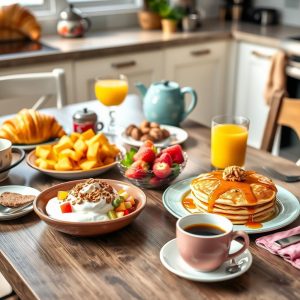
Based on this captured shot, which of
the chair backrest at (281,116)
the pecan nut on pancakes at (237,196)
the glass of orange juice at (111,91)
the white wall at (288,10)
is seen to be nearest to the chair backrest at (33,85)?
the glass of orange juice at (111,91)

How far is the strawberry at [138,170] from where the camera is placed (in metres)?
1.33

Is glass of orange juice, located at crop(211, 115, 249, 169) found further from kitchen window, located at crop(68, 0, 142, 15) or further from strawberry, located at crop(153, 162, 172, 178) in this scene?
kitchen window, located at crop(68, 0, 142, 15)

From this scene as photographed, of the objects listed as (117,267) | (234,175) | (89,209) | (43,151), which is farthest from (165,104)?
(117,267)

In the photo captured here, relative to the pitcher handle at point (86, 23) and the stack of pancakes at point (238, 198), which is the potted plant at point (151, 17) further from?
the stack of pancakes at point (238, 198)

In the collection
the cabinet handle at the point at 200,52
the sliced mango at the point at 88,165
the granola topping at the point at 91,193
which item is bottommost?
the cabinet handle at the point at 200,52

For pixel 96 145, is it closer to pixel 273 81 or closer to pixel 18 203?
pixel 18 203

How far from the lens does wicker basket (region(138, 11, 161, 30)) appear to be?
3.44 metres

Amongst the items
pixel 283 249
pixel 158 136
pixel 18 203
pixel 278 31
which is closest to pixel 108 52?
pixel 278 31

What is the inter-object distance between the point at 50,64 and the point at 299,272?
6.56 ft

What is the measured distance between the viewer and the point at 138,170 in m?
1.33

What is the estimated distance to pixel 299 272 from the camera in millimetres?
1026

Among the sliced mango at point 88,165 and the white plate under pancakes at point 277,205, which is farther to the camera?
the sliced mango at point 88,165

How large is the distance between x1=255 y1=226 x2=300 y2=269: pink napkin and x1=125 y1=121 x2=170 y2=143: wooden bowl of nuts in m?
0.58

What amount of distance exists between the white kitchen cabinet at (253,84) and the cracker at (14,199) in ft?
7.19
